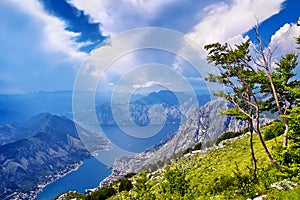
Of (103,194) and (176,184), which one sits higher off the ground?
(176,184)

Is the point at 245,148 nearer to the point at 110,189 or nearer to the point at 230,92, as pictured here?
the point at 230,92

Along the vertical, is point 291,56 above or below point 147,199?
above

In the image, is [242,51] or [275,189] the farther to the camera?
[242,51]

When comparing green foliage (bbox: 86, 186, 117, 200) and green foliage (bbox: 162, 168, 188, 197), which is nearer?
green foliage (bbox: 162, 168, 188, 197)

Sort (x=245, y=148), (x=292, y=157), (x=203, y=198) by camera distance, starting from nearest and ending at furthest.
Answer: (x=292, y=157)
(x=203, y=198)
(x=245, y=148)

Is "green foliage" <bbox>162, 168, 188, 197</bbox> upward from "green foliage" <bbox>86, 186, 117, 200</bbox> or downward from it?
upward

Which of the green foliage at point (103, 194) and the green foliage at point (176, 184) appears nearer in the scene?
the green foliage at point (176, 184)

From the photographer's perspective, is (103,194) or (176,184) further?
(103,194)

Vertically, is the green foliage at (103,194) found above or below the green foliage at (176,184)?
below

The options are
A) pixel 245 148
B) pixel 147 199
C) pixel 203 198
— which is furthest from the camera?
pixel 245 148

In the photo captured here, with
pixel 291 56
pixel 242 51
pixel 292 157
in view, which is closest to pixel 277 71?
pixel 291 56

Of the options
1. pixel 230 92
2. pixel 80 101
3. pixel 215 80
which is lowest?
pixel 230 92
